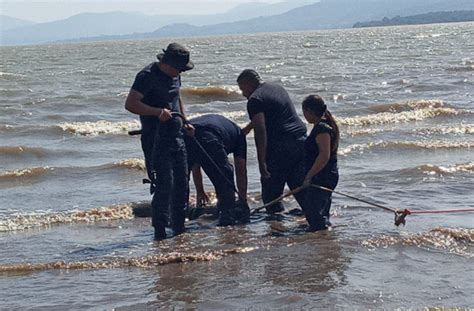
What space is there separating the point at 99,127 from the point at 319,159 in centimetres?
1161

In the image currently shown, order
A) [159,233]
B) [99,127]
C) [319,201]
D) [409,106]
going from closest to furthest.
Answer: [319,201] < [159,233] < [99,127] < [409,106]

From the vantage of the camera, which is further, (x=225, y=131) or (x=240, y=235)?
(x=225, y=131)

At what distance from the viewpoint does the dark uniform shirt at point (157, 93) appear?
781cm

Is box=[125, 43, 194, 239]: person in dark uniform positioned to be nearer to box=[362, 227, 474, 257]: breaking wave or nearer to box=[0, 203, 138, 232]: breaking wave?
box=[0, 203, 138, 232]: breaking wave

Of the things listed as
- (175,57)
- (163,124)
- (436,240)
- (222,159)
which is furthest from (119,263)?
(436,240)

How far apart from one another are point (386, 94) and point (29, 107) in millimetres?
10491

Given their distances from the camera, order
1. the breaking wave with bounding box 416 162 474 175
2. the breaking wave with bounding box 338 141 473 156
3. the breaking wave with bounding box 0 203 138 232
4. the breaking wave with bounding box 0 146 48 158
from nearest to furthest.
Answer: the breaking wave with bounding box 0 203 138 232, the breaking wave with bounding box 416 162 474 175, the breaking wave with bounding box 338 141 473 156, the breaking wave with bounding box 0 146 48 158

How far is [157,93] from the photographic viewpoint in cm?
789

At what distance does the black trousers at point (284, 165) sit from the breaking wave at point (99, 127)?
30.8 ft

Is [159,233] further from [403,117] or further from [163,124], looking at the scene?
[403,117]

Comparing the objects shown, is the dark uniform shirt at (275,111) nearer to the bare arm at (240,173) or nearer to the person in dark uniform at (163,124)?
the bare arm at (240,173)

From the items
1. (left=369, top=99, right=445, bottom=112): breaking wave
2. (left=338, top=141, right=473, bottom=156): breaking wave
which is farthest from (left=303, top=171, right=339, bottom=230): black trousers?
(left=369, top=99, right=445, bottom=112): breaking wave

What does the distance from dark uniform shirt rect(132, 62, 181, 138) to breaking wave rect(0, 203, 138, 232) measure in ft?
6.50

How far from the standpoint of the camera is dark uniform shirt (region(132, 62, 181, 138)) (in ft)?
25.6
